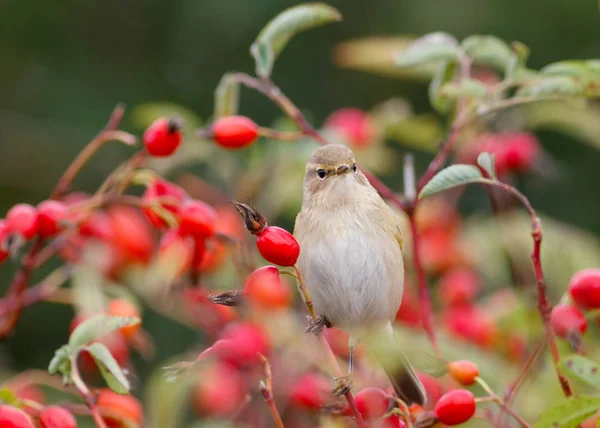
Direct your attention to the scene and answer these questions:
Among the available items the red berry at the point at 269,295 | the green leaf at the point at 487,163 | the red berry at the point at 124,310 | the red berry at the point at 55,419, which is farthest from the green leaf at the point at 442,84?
the red berry at the point at 55,419

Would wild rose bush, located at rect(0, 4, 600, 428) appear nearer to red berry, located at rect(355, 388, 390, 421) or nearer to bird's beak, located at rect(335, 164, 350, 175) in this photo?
red berry, located at rect(355, 388, 390, 421)

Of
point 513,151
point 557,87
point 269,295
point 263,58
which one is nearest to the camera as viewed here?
point 557,87

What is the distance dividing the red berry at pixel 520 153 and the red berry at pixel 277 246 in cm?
187

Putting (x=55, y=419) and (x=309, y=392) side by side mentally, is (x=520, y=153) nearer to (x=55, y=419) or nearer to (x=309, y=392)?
(x=309, y=392)

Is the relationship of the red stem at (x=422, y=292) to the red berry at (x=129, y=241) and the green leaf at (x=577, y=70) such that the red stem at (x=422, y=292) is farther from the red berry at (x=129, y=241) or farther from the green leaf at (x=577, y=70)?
the red berry at (x=129, y=241)

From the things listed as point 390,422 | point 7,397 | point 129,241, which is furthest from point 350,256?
point 7,397

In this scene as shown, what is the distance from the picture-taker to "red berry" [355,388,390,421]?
1823mm

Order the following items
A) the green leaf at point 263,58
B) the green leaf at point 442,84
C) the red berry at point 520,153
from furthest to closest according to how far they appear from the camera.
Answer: the red berry at point 520,153, the green leaf at point 442,84, the green leaf at point 263,58

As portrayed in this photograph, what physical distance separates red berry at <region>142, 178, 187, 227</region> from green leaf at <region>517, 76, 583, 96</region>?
2.87ft

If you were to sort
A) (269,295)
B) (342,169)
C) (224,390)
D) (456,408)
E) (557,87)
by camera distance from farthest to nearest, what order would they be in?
1. (269,295)
2. (224,390)
3. (342,169)
4. (557,87)
5. (456,408)

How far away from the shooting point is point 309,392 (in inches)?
91.9

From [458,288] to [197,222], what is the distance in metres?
1.35

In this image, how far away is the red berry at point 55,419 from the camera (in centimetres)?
171

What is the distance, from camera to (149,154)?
87.7 inches
